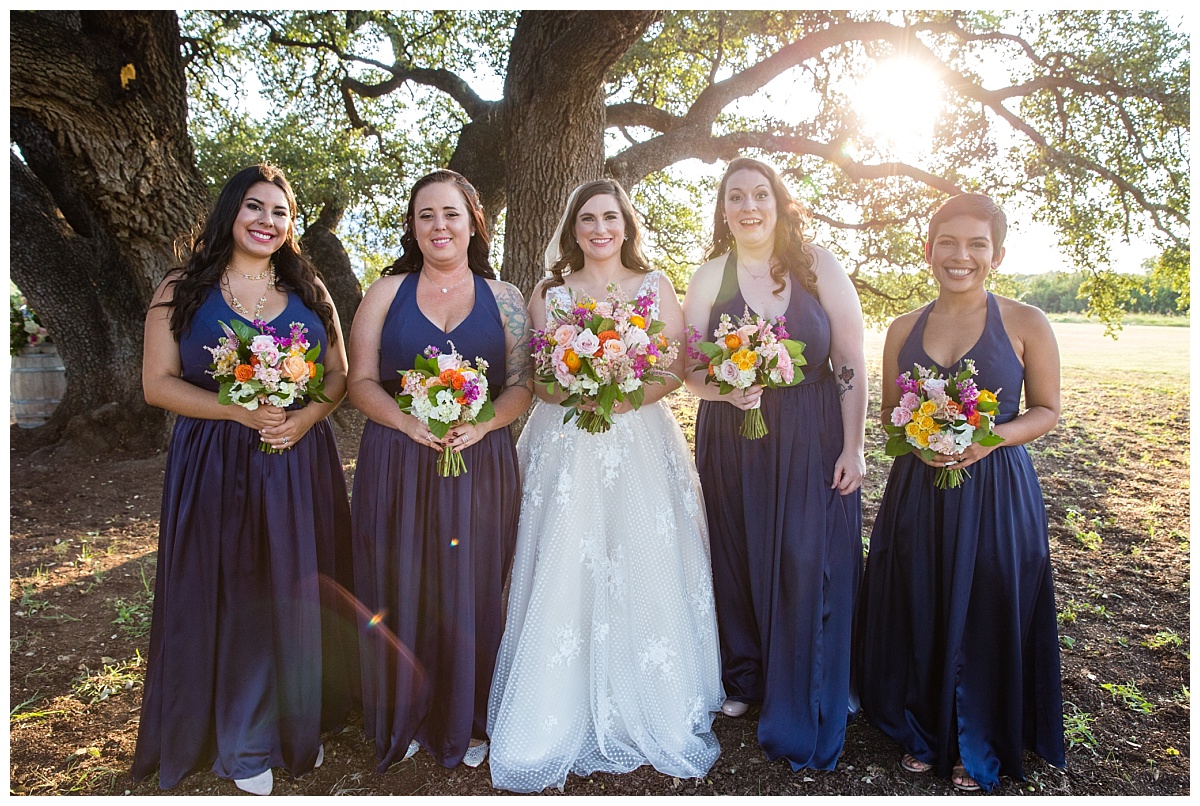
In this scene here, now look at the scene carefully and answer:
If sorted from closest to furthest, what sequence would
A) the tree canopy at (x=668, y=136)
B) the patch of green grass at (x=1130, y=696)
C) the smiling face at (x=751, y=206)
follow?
the smiling face at (x=751, y=206) < the patch of green grass at (x=1130, y=696) < the tree canopy at (x=668, y=136)

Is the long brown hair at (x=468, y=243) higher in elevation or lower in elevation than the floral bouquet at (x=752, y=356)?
higher

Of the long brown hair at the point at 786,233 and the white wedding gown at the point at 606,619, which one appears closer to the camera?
the white wedding gown at the point at 606,619

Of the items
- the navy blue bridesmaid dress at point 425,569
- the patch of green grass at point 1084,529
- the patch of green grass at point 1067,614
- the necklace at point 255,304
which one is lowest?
the patch of green grass at point 1067,614

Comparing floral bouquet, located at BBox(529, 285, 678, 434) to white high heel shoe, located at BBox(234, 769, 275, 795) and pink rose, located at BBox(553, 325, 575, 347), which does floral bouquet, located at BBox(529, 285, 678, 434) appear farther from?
white high heel shoe, located at BBox(234, 769, 275, 795)

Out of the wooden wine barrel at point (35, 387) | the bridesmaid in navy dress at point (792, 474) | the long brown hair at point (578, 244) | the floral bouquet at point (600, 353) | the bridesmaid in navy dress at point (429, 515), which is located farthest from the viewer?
the wooden wine barrel at point (35, 387)

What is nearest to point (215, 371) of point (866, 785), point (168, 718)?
point (168, 718)

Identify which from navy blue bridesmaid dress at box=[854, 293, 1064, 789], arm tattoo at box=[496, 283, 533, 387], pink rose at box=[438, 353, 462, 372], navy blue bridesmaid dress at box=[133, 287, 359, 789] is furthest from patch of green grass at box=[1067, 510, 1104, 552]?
navy blue bridesmaid dress at box=[133, 287, 359, 789]

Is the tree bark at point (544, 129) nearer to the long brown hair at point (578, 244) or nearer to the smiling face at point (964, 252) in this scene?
the long brown hair at point (578, 244)

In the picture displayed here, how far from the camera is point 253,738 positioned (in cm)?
335

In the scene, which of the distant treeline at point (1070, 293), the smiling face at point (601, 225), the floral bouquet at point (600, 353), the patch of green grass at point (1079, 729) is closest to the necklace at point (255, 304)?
the floral bouquet at point (600, 353)

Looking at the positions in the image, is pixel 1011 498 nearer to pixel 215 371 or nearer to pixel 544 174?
pixel 215 371

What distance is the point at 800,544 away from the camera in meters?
3.58

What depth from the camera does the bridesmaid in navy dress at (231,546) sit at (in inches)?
130

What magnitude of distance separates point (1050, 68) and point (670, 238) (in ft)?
18.6
